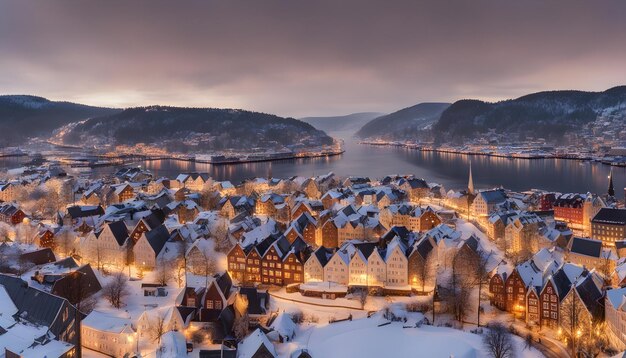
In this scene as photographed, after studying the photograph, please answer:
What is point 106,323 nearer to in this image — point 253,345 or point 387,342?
point 253,345

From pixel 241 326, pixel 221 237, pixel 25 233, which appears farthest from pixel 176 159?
pixel 241 326

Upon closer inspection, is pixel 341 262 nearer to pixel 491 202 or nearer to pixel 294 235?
pixel 294 235

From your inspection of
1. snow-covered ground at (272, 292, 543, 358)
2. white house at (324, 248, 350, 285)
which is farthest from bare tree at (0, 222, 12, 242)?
snow-covered ground at (272, 292, 543, 358)

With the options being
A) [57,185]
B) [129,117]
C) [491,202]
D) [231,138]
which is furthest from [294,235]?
[129,117]

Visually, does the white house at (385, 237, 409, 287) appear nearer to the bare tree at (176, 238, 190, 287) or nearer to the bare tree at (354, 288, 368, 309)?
the bare tree at (354, 288, 368, 309)

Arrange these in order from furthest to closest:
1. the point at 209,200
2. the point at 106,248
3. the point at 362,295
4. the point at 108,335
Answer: the point at 209,200 < the point at 106,248 < the point at 362,295 < the point at 108,335

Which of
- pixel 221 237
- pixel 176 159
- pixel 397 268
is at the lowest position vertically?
pixel 397 268
